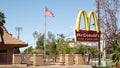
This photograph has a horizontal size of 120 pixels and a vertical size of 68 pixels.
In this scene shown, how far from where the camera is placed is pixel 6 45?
151 ft

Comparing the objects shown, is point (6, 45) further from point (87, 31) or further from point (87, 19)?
point (87, 31)

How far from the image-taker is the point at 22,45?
46.6 metres

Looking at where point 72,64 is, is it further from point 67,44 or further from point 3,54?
point 67,44

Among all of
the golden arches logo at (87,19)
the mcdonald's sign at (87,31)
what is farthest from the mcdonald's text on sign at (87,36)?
the golden arches logo at (87,19)

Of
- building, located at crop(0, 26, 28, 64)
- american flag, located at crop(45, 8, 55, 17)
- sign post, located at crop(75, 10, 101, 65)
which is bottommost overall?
building, located at crop(0, 26, 28, 64)

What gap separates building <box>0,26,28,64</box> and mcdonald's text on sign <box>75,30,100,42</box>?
12.5 m

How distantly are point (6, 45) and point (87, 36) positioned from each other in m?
14.3

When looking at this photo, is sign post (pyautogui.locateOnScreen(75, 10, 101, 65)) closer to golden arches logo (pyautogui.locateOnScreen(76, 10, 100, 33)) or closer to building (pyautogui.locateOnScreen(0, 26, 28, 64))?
golden arches logo (pyautogui.locateOnScreen(76, 10, 100, 33))

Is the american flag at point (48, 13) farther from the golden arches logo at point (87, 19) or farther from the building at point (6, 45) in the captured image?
the golden arches logo at point (87, 19)

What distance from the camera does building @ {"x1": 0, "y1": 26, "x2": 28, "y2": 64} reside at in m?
44.6

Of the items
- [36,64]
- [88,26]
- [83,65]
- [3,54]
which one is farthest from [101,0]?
[3,54]

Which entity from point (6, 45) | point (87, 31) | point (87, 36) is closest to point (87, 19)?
point (87, 31)

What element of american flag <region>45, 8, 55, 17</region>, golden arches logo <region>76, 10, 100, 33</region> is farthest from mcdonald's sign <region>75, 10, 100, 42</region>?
american flag <region>45, 8, 55, 17</region>

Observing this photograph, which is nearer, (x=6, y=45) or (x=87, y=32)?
(x=87, y=32)
